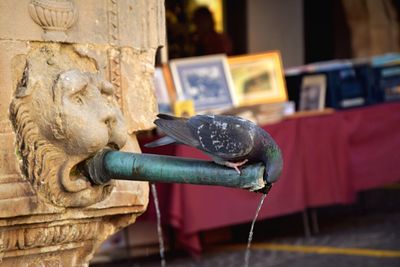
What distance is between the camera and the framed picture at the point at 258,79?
21.8 feet

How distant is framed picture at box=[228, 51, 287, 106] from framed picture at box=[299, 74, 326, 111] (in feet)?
0.82

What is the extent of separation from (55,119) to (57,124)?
14 millimetres

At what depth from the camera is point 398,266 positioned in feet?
19.2

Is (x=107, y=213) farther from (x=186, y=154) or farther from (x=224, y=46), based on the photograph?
(x=224, y=46)

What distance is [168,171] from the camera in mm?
2141

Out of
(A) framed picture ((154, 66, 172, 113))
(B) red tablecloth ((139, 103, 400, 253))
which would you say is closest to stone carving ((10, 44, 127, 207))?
(B) red tablecloth ((139, 103, 400, 253))

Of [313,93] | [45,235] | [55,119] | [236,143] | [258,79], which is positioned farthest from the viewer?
[313,93]

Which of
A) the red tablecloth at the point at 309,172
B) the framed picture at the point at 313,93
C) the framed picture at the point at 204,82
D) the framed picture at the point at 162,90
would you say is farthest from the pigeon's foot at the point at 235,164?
the framed picture at the point at 313,93

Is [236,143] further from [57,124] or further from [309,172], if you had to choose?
[309,172]

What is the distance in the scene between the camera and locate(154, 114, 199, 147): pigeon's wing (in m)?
2.11

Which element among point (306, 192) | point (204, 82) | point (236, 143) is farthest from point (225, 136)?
point (306, 192)

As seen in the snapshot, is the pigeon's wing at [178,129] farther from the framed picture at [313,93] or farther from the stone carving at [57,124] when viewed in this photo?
the framed picture at [313,93]

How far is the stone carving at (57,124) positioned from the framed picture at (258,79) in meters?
4.26

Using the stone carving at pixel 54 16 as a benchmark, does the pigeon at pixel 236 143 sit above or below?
below
